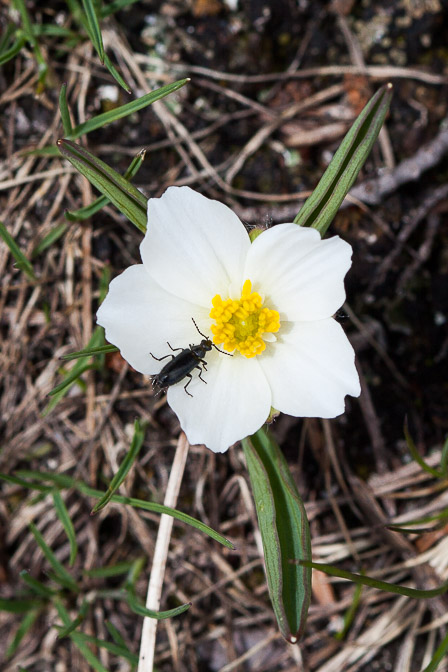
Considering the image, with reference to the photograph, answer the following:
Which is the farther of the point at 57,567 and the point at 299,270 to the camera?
the point at 57,567

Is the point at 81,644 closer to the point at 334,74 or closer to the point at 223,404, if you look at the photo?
the point at 223,404

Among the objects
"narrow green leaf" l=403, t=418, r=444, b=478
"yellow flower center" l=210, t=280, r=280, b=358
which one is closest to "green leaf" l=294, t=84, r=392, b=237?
"yellow flower center" l=210, t=280, r=280, b=358

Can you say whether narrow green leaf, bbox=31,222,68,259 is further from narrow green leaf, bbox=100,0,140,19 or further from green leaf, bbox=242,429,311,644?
green leaf, bbox=242,429,311,644

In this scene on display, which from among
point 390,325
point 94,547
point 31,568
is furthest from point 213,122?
point 31,568

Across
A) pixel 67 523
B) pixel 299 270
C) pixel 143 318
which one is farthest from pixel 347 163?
pixel 67 523

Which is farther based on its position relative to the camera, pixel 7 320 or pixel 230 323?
pixel 7 320

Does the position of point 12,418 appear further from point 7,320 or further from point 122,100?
point 122,100

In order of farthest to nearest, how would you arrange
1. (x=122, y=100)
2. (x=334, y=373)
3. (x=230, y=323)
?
(x=122, y=100)
(x=230, y=323)
(x=334, y=373)
